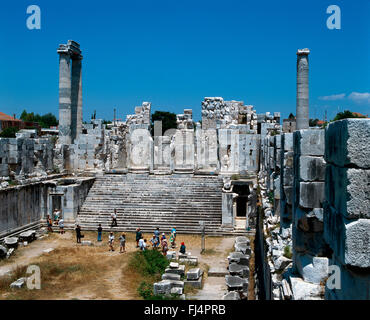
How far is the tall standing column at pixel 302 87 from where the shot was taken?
20.8 metres

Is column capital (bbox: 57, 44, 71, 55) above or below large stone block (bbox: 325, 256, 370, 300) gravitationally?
above

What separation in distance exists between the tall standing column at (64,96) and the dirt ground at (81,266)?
8.11 metres

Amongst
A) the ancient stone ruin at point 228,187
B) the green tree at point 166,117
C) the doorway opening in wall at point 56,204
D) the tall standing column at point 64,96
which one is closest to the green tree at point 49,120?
the green tree at point 166,117

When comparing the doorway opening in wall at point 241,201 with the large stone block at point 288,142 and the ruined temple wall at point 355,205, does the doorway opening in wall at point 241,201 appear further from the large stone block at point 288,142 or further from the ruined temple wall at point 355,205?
the ruined temple wall at point 355,205

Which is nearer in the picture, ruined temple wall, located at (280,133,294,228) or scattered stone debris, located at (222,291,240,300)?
ruined temple wall, located at (280,133,294,228)

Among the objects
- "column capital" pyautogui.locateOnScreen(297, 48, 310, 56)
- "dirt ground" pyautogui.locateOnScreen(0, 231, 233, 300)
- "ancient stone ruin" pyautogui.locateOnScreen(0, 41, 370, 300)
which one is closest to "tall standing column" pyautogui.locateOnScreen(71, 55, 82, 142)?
"ancient stone ruin" pyautogui.locateOnScreen(0, 41, 370, 300)

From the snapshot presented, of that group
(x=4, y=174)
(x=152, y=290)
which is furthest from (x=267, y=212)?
(x=4, y=174)

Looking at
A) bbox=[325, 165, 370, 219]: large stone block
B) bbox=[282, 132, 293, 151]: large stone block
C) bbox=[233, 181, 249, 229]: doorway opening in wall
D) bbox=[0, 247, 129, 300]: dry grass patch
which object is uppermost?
bbox=[282, 132, 293, 151]: large stone block

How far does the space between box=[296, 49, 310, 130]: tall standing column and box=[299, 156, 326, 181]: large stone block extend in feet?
54.0

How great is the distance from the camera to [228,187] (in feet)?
59.9

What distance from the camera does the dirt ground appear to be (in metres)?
11.0

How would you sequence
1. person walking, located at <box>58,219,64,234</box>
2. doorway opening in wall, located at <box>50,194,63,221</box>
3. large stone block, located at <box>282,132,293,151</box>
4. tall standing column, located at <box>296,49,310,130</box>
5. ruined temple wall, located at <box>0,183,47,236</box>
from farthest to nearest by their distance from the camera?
tall standing column, located at <box>296,49,310,130</box> < doorway opening in wall, located at <box>50,194,63,221</box> < person walking, located at <box>58,219,64,234</box> < ruined temple wall, located at <box>0,183,47,236</box> < large stone block, located at <box>282,132,293,151</box>

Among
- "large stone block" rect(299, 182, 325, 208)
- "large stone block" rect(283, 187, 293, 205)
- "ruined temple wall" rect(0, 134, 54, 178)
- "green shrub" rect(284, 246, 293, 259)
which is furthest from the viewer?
"ruined temple wall" rect(0, 134, 54, 178)

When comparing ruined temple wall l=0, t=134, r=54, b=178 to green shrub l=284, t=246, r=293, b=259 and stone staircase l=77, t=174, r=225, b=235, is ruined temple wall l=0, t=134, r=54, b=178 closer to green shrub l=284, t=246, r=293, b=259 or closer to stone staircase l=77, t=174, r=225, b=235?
stone staircase l=77, t=174, r=225, b=235
